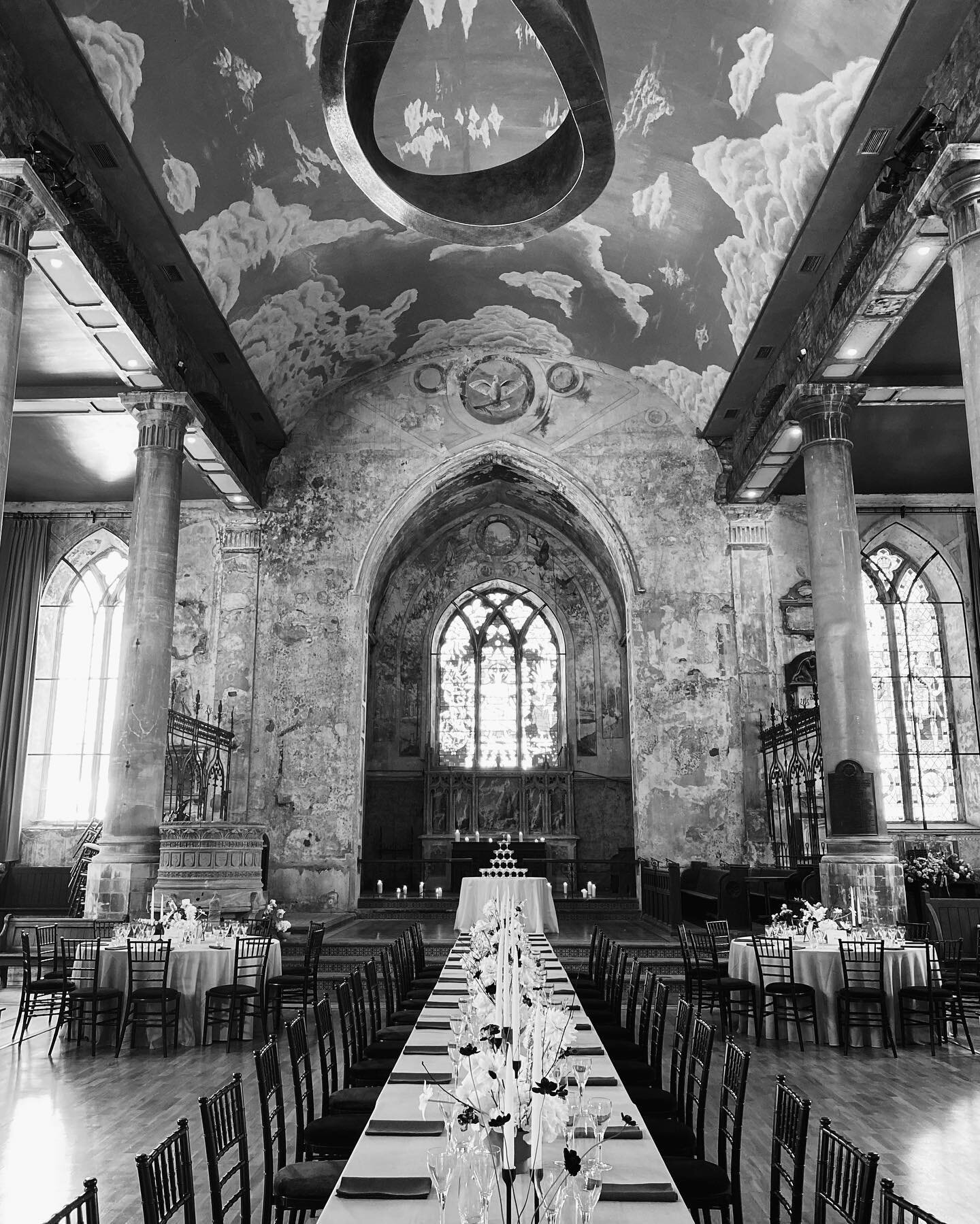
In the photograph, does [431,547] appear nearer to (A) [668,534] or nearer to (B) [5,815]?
(A) [668,534]

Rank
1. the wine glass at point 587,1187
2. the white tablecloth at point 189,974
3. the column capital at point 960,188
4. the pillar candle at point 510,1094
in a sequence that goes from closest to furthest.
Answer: the wine glass at point 587,1187
the pillar candle at point 510,1094
the column capital at point 960,188
the white tablecloth at point 189,974

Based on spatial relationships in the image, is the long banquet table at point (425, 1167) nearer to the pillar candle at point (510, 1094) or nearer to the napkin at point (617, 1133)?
the napkin at point (617, 1133)

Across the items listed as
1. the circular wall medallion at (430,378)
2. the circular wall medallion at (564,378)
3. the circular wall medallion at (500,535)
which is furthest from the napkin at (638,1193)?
the circular wall medallion at (500,535)

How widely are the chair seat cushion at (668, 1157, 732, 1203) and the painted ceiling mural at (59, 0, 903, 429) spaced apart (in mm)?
9158

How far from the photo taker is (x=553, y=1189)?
258 cm

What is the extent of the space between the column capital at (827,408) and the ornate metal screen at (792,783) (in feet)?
15.0

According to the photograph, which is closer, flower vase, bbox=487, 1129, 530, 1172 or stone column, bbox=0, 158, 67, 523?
flower vase, bbox=487, 1129, 530, 1172

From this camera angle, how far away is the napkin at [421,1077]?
4.11 metres

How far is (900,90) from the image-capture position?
9.39 metres

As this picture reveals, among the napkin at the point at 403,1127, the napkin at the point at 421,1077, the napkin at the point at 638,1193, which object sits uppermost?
the napkin at the point at 421,1077

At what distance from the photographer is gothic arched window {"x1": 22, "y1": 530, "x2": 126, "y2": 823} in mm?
19047

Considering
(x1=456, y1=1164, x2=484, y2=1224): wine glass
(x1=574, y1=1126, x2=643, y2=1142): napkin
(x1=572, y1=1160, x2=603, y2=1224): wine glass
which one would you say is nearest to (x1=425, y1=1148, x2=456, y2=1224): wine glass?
(x1=456, y1=1164, x2=484, y2=1224): wine glass

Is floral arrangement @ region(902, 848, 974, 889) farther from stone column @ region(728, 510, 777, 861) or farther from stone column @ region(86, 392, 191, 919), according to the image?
stone column @ region(86, 392, 191, 919)

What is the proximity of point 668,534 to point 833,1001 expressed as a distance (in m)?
10.5
